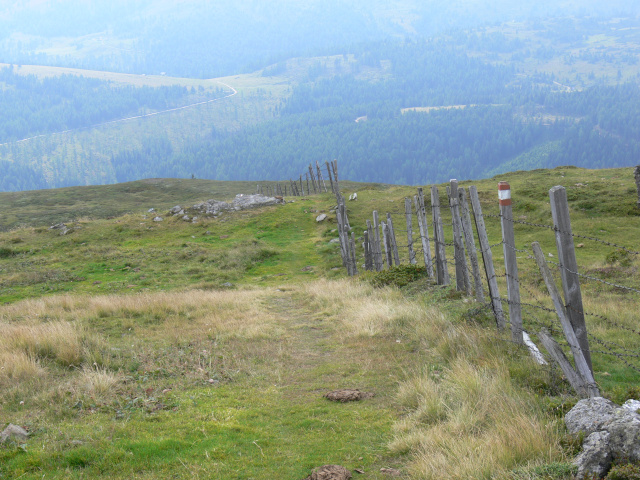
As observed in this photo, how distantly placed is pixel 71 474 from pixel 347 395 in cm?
356

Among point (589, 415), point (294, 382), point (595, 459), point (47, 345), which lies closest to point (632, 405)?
point (589, 415)

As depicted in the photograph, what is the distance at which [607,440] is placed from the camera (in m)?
3.73

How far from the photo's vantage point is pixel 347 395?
21.6 ft

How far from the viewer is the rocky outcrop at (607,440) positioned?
359 cm

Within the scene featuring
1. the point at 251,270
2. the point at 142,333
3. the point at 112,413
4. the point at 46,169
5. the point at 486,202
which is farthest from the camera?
the point at 46,169

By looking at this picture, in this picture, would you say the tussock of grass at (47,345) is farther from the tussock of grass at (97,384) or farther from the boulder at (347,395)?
the boulder at (347,395)

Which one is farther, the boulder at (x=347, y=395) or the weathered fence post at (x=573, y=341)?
the boulder at (x=347, y=395)

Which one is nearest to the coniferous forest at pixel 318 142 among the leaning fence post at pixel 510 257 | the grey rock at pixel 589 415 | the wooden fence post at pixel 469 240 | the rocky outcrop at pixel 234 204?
the rocky outcrop at pixel 234 204

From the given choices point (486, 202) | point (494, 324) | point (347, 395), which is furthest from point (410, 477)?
point (486, 202)

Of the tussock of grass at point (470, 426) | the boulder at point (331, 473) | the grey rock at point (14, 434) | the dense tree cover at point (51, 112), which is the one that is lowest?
the boulder at point (331, 473)

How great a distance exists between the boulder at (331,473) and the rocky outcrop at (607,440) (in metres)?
2.07

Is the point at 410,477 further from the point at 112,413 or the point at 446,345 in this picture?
the point at 112,413

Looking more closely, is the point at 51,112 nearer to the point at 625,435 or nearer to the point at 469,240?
the point at 469,240

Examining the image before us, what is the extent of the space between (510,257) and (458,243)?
3091 mm
